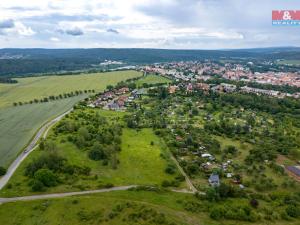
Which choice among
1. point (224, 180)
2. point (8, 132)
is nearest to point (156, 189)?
point (224, 180)

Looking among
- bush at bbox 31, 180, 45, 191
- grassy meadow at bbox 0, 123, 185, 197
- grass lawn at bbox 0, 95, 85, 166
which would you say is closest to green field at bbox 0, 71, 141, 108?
grass lawn at bbox 0, 95, 85, 166

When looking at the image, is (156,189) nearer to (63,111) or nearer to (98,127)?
(98,127)

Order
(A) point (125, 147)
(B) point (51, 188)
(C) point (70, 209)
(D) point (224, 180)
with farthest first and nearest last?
(A) point (125, 147), (D) point (224, 180), (B) point (51, 188), (C) point (70, 209)

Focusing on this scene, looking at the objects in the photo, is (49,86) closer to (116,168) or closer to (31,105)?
(31,105)

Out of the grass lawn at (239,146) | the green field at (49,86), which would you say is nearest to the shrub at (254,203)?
the grass lawn at (239,146)

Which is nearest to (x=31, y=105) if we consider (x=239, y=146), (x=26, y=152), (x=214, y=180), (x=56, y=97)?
(x=56, y=97)

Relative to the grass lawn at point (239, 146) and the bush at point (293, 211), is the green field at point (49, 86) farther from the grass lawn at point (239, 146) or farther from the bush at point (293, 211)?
the bush at point (293, 211)
